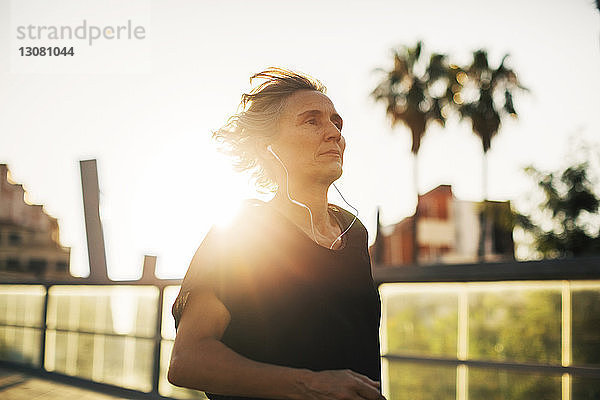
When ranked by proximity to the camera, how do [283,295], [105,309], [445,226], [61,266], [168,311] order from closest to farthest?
[283,295] → [168,311] → [105,309] → [445,226] → [61,266]

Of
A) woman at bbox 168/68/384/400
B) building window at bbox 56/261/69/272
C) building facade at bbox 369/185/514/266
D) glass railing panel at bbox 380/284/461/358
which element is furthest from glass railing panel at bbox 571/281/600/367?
building window at bbox 56/261/69/272

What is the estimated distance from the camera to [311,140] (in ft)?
4.54

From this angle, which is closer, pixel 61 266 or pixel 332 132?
pixel 332 132

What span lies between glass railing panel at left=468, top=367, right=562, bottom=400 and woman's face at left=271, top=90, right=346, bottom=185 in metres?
2.10

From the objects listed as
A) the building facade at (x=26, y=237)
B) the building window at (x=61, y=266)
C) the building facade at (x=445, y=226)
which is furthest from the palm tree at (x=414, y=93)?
the building window at (x=61, y=266)

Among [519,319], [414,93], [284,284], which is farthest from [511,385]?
[414,93]

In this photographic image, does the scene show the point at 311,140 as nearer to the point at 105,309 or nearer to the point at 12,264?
the point at 105,309

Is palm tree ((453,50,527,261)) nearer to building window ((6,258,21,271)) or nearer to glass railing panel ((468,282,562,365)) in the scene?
glass railing panel ((468,282,562,365))

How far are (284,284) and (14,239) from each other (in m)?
57.0

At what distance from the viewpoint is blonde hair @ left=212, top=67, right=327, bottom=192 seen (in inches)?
57.3

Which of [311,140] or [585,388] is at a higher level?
[311,140]

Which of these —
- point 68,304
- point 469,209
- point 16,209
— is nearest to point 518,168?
point 469,209

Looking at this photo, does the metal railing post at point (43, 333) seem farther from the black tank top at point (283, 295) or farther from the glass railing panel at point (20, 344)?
the black tank top at point (283, 295)

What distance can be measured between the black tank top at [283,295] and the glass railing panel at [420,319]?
6.19 ft
